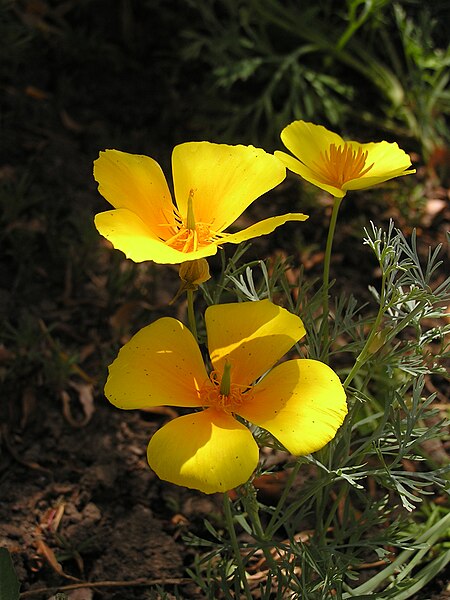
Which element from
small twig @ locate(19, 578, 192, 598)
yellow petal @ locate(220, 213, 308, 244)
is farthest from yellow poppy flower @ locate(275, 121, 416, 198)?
small twig @ locate(19, 578, 192, 598)

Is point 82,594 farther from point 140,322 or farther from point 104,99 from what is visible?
point 104,99

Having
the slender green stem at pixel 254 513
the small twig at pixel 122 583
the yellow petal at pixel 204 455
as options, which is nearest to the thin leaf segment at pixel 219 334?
the yellow petal at pixel 204 455

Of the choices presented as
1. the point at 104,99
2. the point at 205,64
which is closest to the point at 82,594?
the point at 104,99

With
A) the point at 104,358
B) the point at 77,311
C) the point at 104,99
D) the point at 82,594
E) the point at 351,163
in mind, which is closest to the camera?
the point at 351,163

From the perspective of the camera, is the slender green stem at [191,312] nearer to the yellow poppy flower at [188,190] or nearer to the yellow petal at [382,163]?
the yellow poppy flower at [188,190]

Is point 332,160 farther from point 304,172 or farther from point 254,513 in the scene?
point 254,513

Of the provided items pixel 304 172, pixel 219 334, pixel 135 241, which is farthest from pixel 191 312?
pixel 304 172
